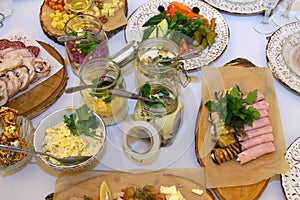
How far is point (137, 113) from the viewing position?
117 centimetres

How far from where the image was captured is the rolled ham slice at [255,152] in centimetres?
114

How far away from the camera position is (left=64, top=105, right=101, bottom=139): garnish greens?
3.86 ft

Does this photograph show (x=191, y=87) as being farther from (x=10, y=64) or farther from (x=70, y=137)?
(x=10, y=64)

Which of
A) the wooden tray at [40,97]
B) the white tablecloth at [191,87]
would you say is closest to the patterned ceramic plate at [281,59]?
the white tablecloth at [191,87]

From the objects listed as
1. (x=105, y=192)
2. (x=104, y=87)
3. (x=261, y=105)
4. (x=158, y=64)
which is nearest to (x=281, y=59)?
(x=261, y=105)

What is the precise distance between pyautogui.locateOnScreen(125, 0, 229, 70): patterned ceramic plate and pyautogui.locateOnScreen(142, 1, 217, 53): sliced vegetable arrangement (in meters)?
0.02

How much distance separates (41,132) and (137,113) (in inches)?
11.3

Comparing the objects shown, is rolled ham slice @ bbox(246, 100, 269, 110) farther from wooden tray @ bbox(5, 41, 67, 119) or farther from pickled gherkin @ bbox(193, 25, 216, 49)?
wooden tray @ bbox(5, 41, 67, 119)

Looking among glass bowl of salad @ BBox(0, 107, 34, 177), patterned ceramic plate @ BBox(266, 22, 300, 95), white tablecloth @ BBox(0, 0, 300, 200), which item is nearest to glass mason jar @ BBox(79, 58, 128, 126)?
white tablecloth @ BBox(0, 0, 300, 200)

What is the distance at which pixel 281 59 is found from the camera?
139cm

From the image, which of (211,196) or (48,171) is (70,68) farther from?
(211,196)

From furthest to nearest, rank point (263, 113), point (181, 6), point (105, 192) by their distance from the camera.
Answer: point (181, 6) < point (263, 113) < point (105, 192)

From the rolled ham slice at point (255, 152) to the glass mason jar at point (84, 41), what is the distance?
1.73 ft

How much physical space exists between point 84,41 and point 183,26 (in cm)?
36
